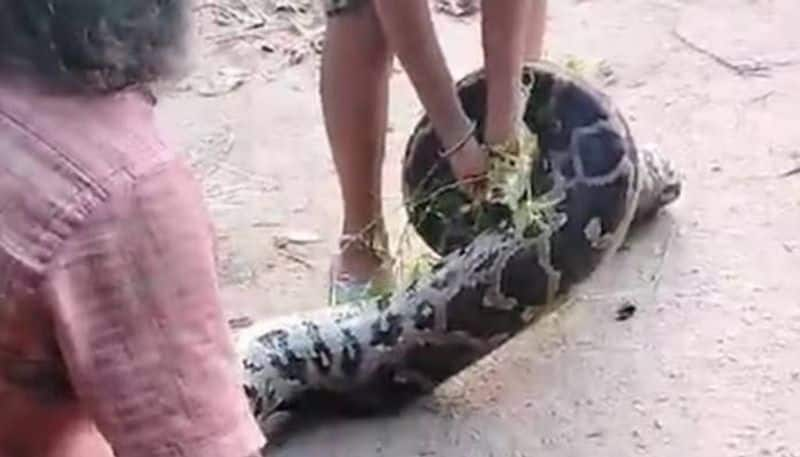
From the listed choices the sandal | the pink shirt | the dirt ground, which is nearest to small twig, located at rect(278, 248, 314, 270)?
the dirt ground

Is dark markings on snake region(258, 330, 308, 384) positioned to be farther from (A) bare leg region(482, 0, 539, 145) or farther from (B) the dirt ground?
(A) bare leg region(482, 0, 539, 145)

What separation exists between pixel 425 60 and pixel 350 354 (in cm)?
41

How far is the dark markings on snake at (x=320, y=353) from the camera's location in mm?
Result: 2441

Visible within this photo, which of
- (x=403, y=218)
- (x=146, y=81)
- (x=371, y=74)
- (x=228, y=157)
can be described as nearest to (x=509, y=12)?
(x=371, y=74)

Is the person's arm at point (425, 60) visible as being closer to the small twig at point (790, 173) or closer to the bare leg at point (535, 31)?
the bare leg at point (535, 31)

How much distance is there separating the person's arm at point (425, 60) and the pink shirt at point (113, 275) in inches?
51.8

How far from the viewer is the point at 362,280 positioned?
2.63 m

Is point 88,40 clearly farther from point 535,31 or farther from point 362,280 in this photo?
point 535,31

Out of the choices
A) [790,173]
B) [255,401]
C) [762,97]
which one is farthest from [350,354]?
[762,97]

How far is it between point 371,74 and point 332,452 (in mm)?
535

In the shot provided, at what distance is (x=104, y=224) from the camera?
0.99 metres

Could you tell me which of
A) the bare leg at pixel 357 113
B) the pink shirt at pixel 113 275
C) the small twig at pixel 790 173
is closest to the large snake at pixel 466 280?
the bare leg at pixel 357 113

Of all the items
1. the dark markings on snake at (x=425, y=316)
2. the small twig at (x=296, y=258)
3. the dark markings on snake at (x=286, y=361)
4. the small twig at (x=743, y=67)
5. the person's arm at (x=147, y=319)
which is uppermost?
the person's arm at (x=147, y=319)

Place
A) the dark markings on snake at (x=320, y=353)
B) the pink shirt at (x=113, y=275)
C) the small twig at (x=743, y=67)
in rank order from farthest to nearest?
1. the small twig at (x=743, y=67)
2. the dark markings on snake at (x=320, y=353)
3. the pink shirt at (x=113, y=275)
